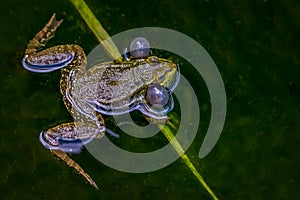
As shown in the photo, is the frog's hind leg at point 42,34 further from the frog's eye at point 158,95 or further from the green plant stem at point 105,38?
the frog's eye at point 158,95

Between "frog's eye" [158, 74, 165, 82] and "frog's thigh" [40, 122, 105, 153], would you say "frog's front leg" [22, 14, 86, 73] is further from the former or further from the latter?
"frog's eye" [158, 74, 165, 82]

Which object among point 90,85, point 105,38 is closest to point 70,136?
point 90,85

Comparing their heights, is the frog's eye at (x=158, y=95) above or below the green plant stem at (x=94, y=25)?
below

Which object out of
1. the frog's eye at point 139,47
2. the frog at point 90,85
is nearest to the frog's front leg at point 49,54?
the frog at point 90,85

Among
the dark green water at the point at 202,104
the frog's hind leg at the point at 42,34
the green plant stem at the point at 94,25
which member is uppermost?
the frog's hind leg at the point at 42,34

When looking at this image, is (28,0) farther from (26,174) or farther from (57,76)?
(26,174)

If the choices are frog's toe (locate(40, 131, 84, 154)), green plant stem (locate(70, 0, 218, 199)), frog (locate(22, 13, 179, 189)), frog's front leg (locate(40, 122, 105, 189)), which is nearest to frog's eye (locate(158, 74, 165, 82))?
frog (locate(22, 13, 179, 189))

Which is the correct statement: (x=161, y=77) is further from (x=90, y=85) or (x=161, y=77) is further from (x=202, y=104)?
(x=90, y=85)

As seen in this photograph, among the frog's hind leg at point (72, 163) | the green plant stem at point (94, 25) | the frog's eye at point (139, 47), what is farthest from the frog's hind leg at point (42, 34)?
the frog's hind leg at point (72, 163)
